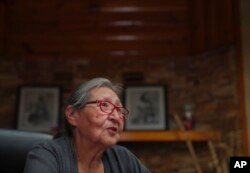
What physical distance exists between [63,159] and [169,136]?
1909mm

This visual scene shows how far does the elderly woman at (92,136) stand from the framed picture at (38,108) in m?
2.03

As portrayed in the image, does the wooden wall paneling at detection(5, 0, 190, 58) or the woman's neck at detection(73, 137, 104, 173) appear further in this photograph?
the wooden wall paneling at detection(5, 0, 190, 58)

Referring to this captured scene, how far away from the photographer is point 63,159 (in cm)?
135

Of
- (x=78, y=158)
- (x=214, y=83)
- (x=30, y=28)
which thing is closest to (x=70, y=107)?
(x=78, y=158)

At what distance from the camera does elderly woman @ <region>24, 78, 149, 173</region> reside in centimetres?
138

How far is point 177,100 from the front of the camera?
354 centimetres

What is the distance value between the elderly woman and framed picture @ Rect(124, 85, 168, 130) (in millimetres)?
1898

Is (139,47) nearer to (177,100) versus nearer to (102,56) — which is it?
(102,56)

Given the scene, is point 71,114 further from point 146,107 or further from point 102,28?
point 102,28

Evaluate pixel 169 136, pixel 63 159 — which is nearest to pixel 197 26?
pixel 169 136

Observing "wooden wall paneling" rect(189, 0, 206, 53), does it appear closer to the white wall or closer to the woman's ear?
the white wall

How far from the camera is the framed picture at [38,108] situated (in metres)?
3.49

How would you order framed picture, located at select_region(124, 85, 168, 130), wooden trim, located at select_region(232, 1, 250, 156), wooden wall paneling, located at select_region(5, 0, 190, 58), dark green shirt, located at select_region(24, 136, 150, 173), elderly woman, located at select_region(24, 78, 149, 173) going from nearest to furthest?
1. dark green shirt, located at select_region(24, 136, 150, 173)
2. elderly woman, located at select_region(24, 78, 149, 173)
3. wooden trim, located at select_region(232, 1, 250, 156)
4. framed picture, located at select_region(124, 85, 168, 130)
5. wooden wall paneling, located at select_region(5, 0, 190, 58)

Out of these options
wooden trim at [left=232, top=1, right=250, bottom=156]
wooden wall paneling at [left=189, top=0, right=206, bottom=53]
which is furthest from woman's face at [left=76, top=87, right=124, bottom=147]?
wooden wall paneling at [left=189, top=0, right=206, bottom=53]
